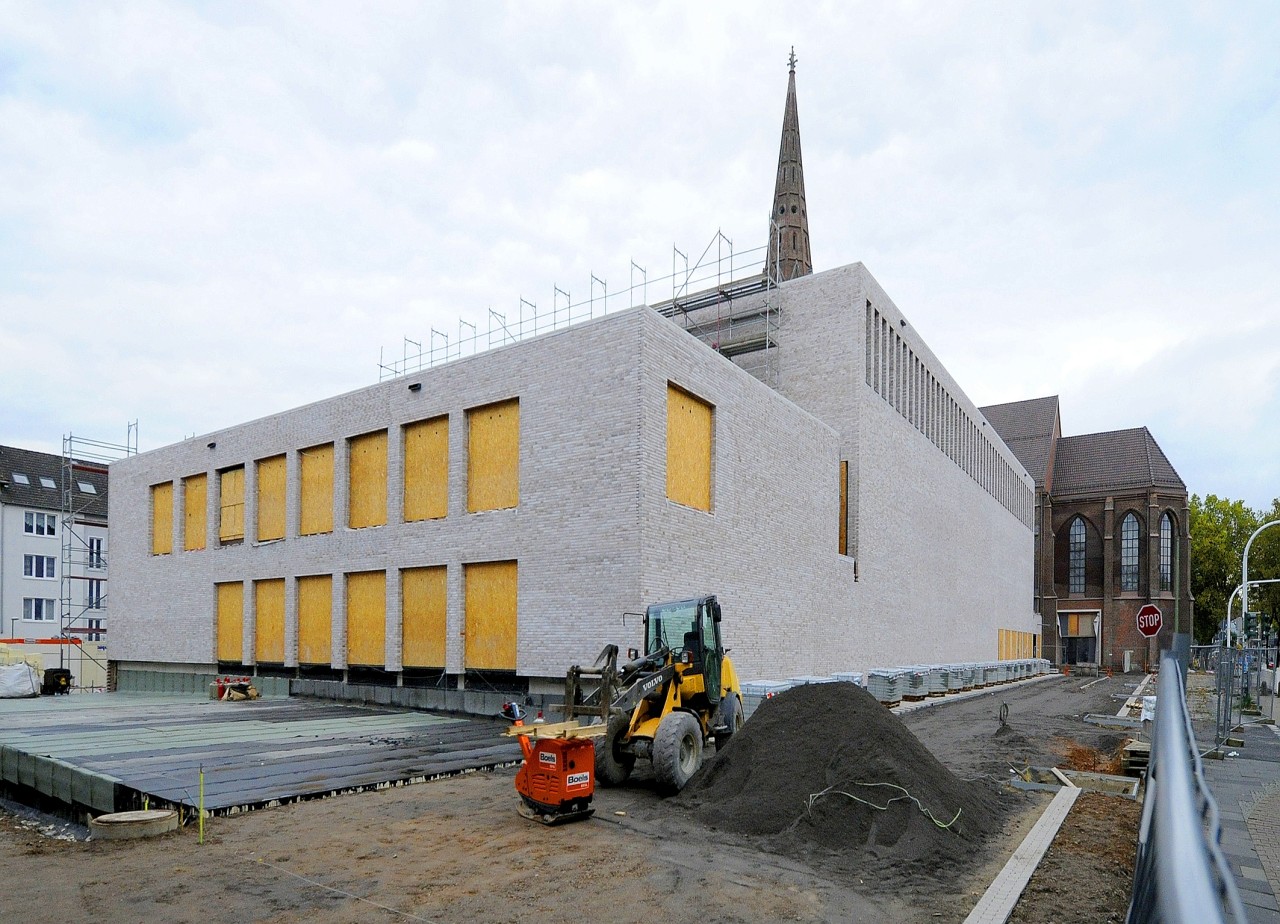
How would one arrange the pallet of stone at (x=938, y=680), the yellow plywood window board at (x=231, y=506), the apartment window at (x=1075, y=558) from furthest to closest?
the apartment window at (x=1075, y=558)
the yellow plywood window board at (x=231, y=506)
the pallet of stone at (x=938, y=680)

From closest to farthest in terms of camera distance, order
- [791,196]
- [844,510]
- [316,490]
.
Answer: [316,490], [844,510], [791,196]

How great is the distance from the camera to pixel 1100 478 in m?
73.9

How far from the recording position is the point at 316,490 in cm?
2712

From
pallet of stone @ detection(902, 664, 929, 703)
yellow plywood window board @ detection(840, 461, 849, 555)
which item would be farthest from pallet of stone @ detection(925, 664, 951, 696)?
yellow plywood window board @ detection(840, 461, 849, 555)

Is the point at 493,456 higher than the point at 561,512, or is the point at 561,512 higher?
the point at 493,456

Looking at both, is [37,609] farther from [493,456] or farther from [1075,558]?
[1075,558]

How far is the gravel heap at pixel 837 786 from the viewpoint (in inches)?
376

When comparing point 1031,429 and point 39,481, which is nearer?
point 39,481

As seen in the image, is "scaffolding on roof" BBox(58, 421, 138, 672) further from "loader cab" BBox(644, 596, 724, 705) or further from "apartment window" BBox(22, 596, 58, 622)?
"loader cab" BBox(644, 596, 724, 705)

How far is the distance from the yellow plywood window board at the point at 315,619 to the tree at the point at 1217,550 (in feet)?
224

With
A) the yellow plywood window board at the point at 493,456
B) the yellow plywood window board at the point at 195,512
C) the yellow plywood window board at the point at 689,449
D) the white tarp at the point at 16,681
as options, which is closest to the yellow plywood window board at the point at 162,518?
the yellow plywood window board at the point at 195,512

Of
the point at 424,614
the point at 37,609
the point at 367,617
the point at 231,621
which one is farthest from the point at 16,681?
the point at 37,609

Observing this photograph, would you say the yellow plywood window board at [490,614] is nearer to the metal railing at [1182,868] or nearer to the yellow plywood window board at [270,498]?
the yellow plywood window board at [270,498]

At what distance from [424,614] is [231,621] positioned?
10.5 metres
